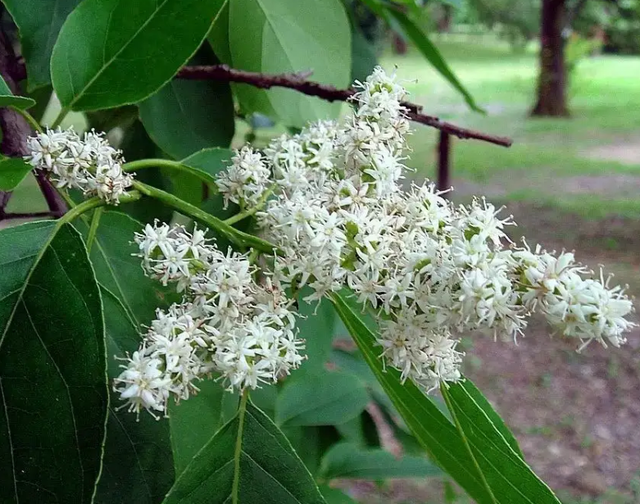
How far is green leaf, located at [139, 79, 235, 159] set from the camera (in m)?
1.02

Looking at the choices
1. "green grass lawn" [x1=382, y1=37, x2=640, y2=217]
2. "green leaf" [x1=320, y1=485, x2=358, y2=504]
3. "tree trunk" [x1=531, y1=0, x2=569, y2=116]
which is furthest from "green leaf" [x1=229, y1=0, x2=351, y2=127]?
"tree trunk" [x1=531, y1=0, x2=569, y2=116]

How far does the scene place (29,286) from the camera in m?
0.64

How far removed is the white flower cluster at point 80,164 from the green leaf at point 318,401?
696 mm

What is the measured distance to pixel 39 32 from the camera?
888mm

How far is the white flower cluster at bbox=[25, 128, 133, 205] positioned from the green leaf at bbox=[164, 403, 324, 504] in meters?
0.25

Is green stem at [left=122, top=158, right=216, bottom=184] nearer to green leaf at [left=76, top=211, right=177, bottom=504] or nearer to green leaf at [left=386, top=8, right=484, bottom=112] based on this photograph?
green leaf at [left=76, top=211, right=177, bottom=504]

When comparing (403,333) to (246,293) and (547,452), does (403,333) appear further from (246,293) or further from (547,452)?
(547,452)

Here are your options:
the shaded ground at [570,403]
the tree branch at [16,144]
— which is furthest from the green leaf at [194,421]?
the shaded ground at [570,403]

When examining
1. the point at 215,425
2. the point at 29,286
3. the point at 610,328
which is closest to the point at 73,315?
the point at 29,286

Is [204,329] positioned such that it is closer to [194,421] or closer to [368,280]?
[368,280]

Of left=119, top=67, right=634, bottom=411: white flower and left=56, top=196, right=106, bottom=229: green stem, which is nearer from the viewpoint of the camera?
left=119, top=67, right=634, bottom=411: white flower

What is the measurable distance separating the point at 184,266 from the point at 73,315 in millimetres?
104

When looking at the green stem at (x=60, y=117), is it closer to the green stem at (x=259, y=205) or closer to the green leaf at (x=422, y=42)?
the green stem at (x=259, y=205)

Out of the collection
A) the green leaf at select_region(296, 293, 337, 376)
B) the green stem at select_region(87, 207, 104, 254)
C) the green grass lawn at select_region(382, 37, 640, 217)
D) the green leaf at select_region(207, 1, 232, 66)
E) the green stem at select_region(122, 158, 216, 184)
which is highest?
the green leaf at select_region(207, 1, 232, 66)
